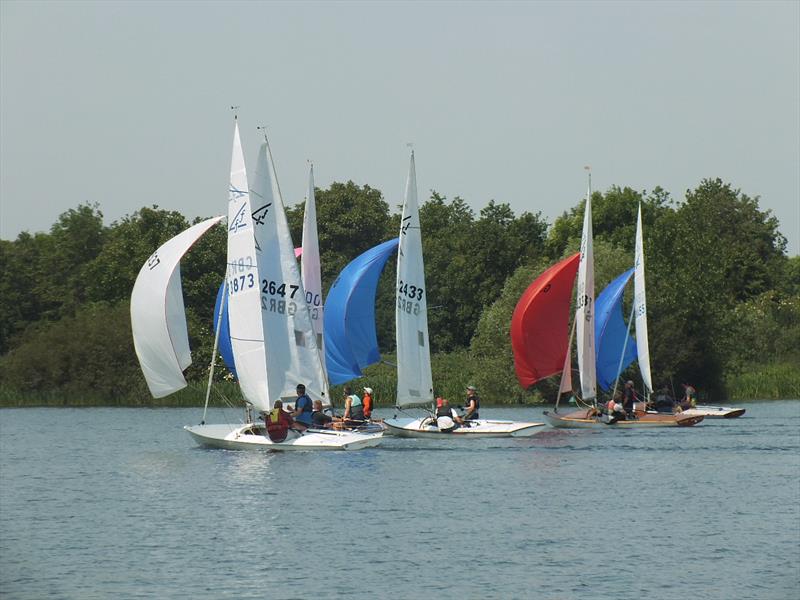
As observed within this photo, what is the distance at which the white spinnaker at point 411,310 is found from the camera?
142 ft

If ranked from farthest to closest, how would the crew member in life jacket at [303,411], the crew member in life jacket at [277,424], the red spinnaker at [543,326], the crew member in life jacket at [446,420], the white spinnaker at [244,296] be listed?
the red spinnaker at [543,326], the crew member in life jacket at [446,420], the white spinnaker at [244,296], the crew member in life jacket at [303,411], the crew member in life jacket at [277,424]

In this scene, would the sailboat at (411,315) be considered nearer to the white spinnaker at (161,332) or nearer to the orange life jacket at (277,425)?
the white spinnaker at (161,332)

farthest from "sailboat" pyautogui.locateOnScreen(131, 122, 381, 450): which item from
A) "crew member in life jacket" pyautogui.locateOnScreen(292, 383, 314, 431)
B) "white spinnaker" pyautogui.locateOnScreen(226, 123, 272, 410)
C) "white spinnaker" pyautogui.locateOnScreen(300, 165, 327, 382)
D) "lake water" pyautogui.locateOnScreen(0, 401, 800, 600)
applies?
"white spinnaker" pyautogui.locateOnScreen(300, 165, 327, 382)

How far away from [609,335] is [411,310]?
1360 centimetres

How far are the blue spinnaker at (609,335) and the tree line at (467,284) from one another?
6978 mm

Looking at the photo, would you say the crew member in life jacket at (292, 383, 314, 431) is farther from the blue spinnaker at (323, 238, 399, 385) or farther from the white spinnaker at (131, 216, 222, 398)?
the blue spinnaker at (323, 238, 399, 385)

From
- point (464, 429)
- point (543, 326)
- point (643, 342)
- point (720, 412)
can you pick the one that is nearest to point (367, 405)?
point (464, 429)

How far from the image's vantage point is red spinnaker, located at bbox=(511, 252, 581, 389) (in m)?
51.0

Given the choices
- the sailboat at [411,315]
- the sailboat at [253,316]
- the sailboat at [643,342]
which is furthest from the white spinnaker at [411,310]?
the sailboat at [643,342]

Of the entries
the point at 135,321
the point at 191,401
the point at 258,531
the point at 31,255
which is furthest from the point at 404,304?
the point at 31,255

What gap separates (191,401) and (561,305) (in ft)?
74.6

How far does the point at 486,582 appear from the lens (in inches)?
851

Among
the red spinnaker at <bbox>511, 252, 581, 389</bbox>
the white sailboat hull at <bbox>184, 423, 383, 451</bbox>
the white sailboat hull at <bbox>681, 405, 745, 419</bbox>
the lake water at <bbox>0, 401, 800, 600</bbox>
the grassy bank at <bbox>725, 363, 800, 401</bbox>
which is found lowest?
the lake water at <bbox>0, 401, 800, 600</bbox>

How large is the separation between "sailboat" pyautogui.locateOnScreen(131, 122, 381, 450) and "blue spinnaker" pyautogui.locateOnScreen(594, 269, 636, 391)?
690 inches
